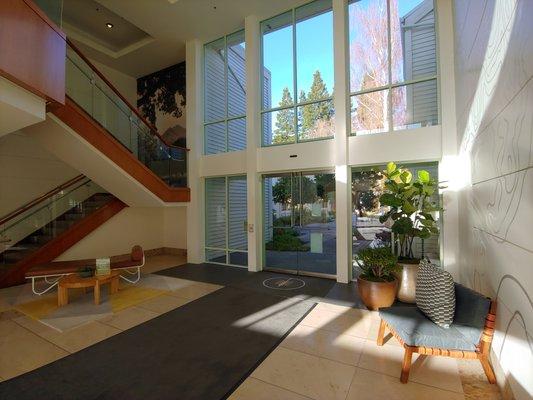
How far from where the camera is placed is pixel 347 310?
14.0 feet

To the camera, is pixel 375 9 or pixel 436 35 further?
pixel 375 9

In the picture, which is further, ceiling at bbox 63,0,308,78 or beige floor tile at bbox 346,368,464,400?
ceiling at bbox 63,0,308,78

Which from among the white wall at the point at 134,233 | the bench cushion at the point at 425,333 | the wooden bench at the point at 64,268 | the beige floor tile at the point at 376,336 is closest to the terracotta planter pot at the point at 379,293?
the beige floor tile at the point at 376,336

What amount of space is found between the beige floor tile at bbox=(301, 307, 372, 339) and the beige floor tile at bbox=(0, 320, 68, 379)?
305cm

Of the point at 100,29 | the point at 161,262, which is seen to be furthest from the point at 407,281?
the point at 100,29

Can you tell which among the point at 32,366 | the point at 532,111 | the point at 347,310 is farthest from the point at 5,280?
the point at 532,111

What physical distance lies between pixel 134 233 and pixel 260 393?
7283mm

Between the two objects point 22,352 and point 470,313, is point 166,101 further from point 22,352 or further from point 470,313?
point 470,313

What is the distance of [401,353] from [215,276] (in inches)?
167

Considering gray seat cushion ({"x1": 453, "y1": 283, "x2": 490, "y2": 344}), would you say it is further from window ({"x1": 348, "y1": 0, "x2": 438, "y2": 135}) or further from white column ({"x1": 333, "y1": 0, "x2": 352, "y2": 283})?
window ({"x1": 348, "y1": 0, "x2": 438, "y2": 135})

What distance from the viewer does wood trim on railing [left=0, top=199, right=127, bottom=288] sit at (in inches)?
224

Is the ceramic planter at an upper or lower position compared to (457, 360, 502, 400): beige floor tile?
upper

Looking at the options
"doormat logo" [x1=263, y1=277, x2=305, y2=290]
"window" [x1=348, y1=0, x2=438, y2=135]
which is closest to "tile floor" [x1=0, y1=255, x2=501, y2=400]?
"doormat logo" [x1=263, y1=277, x2=305, y2=290]

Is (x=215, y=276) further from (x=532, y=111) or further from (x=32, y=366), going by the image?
(x=532, y=111)
